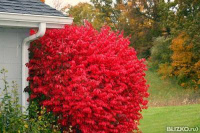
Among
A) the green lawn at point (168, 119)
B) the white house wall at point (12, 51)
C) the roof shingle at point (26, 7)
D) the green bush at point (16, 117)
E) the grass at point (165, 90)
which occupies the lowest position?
the grass at point (165, 90)

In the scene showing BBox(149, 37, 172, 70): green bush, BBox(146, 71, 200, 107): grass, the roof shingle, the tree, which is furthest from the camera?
the tree

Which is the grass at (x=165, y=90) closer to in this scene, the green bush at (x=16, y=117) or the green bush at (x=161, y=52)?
the green bush at (x=161, y=52)

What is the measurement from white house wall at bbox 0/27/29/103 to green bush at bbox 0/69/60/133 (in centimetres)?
13

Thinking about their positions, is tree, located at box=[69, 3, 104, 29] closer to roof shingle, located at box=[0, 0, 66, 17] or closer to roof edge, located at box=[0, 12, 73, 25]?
roof shingle, located at box=[0, 0, 66, 17]

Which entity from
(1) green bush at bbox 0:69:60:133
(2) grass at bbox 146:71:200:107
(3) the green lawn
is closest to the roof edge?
(1) green bush at bbox 0:69:60:133

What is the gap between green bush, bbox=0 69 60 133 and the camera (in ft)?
23.6

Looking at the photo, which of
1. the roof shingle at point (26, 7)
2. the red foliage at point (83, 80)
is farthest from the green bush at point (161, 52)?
the roof shingle at point (26, 7)

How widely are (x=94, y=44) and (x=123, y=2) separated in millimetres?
36536

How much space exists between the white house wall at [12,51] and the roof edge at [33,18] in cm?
62

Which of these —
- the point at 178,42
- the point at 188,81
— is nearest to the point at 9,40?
the point at 178,42

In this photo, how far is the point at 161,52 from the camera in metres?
34.7

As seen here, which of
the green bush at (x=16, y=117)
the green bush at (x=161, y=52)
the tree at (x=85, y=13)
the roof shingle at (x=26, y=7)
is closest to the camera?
the green bush at (x=16, y=117)

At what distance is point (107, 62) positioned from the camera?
8.38m

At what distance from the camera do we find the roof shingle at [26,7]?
24.8 feet
